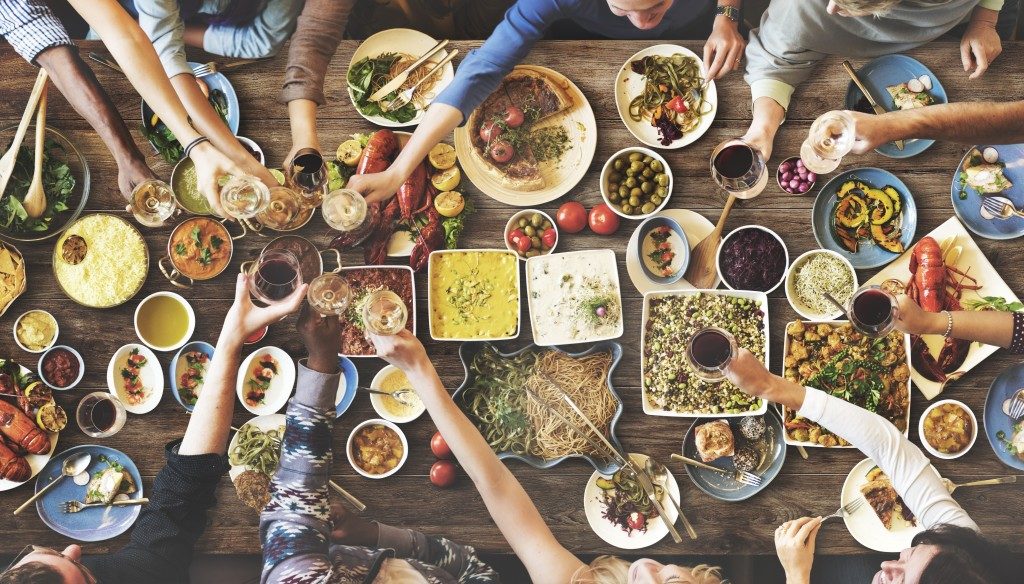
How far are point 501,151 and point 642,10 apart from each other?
672 mm

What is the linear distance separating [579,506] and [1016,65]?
226cm

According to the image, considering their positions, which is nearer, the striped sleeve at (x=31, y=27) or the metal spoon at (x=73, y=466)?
the striped sleeve at (x=31, y=27)

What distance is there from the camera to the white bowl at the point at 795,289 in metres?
2.43

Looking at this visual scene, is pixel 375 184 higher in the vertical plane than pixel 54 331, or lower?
higher

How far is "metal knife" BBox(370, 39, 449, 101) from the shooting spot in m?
2.45

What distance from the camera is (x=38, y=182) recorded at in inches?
93.5

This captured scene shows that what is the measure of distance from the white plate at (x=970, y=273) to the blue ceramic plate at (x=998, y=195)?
5cm

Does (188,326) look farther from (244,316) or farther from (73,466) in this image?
(73,466)

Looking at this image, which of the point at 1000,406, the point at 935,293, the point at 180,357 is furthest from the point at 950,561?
the point at 180,357

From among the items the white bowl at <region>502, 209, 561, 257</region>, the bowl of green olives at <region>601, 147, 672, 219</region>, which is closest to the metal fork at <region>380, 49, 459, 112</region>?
the white bowl at <region>502, 209, 561, 257</region>

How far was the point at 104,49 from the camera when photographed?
7.96 ft

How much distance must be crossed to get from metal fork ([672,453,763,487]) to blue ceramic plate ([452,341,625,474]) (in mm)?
229

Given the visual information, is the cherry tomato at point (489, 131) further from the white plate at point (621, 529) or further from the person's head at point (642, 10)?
the white plate at point (621, 529)

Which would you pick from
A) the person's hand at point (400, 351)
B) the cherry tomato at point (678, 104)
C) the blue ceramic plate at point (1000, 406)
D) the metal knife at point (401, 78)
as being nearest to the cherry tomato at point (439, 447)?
the person's hand at point (400, 351)
